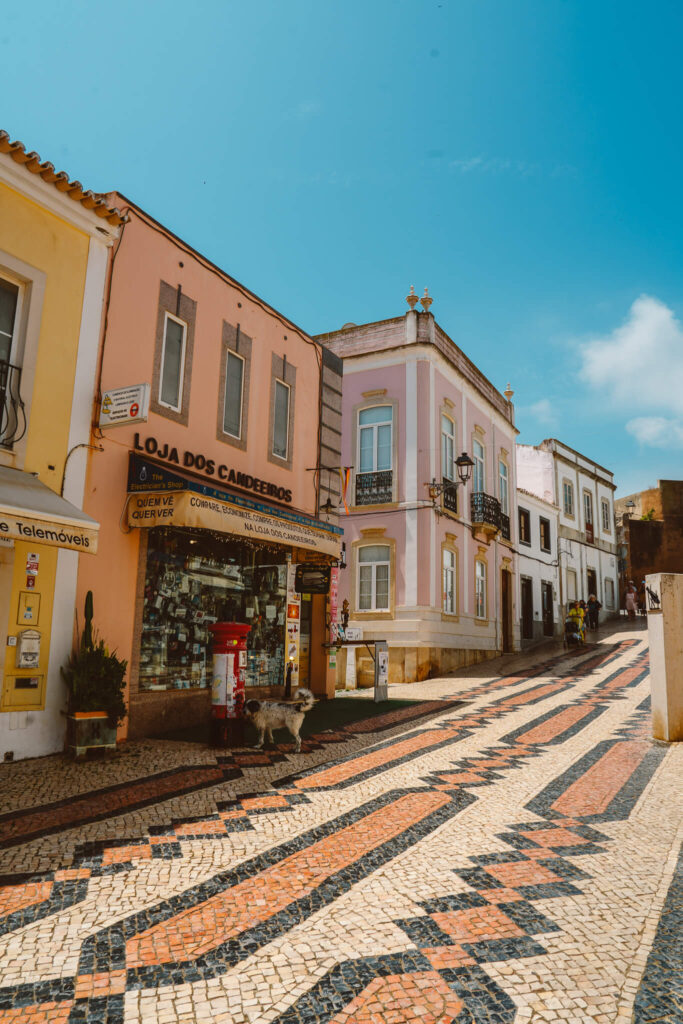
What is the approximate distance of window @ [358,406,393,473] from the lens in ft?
61.3

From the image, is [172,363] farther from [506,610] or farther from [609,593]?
[609,593]

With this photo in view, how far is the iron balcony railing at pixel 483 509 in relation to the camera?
20547 millimetres

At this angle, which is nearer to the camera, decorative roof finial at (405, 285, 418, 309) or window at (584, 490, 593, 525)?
decorative roof finial at (405, 285, 418, 309)

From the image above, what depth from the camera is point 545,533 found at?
28.1m

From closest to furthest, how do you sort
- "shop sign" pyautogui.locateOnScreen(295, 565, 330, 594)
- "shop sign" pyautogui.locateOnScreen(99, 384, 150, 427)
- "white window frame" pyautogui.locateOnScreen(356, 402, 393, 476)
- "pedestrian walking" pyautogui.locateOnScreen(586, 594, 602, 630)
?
1. "shop sign" pyautogui.locateOnScreen(99, 384, 150, 427)
2. "shop sign" pyautogui.locateOnScreen(295, 565, 330, 594)
3. "white window frame" pyautogui.locateOnScreen(356, 402, 393, 476)
4. "pedestrian walking" pyautogui.locateOnScreen(586, 594, 602, 630)

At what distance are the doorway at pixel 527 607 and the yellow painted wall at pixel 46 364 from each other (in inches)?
821

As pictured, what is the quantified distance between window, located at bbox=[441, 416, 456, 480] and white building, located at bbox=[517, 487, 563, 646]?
687 cm

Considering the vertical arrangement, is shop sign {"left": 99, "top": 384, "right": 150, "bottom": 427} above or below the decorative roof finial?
below

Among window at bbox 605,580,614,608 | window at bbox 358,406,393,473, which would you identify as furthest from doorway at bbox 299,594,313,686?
window at bbox 605,580,614,608

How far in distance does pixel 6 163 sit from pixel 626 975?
859 centimetres

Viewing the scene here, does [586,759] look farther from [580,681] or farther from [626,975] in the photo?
[580,681]

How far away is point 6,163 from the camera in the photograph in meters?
7.16

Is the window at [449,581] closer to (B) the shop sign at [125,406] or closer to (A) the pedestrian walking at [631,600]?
(B) the shop sign at [125,406]

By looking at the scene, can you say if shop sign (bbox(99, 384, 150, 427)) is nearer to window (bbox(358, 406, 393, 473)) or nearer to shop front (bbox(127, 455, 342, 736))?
shop front (bbox(127, 455, 342, 736))
